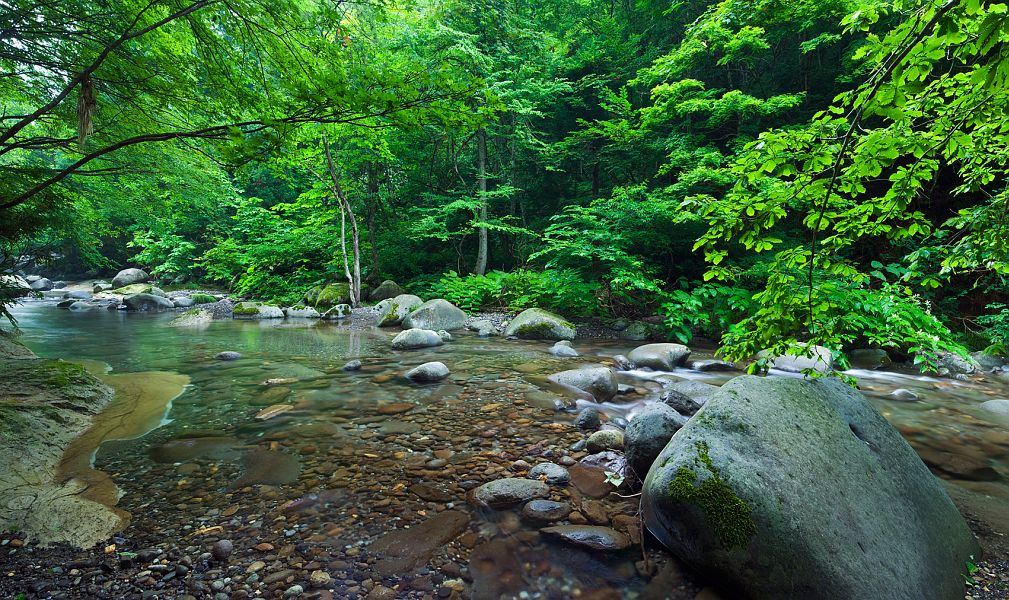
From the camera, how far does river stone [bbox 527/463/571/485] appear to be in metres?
2.98

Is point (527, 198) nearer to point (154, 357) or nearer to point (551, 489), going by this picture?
point (154, 357)

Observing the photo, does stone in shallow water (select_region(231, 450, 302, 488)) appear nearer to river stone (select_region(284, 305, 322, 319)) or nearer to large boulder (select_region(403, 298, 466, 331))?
large boulder (select_region(403, 298, 466, 331))

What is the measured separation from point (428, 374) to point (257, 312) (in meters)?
11.1

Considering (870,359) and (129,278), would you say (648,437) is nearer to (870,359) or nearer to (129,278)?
(870,359)

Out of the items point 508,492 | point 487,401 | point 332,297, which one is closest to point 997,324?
point 487,401

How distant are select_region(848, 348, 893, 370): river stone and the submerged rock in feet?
27.5

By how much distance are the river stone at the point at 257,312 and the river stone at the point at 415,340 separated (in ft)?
25.2

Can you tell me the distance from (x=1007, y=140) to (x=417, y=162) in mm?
17094

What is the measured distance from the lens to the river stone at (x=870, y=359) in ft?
23.5

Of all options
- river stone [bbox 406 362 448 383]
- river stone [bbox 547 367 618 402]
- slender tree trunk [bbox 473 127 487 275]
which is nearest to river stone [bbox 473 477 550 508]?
river stone [bbox 547 367 618 402]

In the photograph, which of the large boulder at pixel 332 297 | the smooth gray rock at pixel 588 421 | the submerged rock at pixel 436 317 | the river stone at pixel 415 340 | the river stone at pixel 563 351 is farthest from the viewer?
the large boulder at pixel 332 297

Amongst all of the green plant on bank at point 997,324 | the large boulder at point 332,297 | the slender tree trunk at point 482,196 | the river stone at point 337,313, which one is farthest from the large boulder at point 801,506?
Result: the large boulder at point 332,297

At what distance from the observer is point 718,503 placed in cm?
194

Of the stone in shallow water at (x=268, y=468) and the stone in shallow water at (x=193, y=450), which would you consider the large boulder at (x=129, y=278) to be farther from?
the stone in shallow water at (x=268, y=468)
